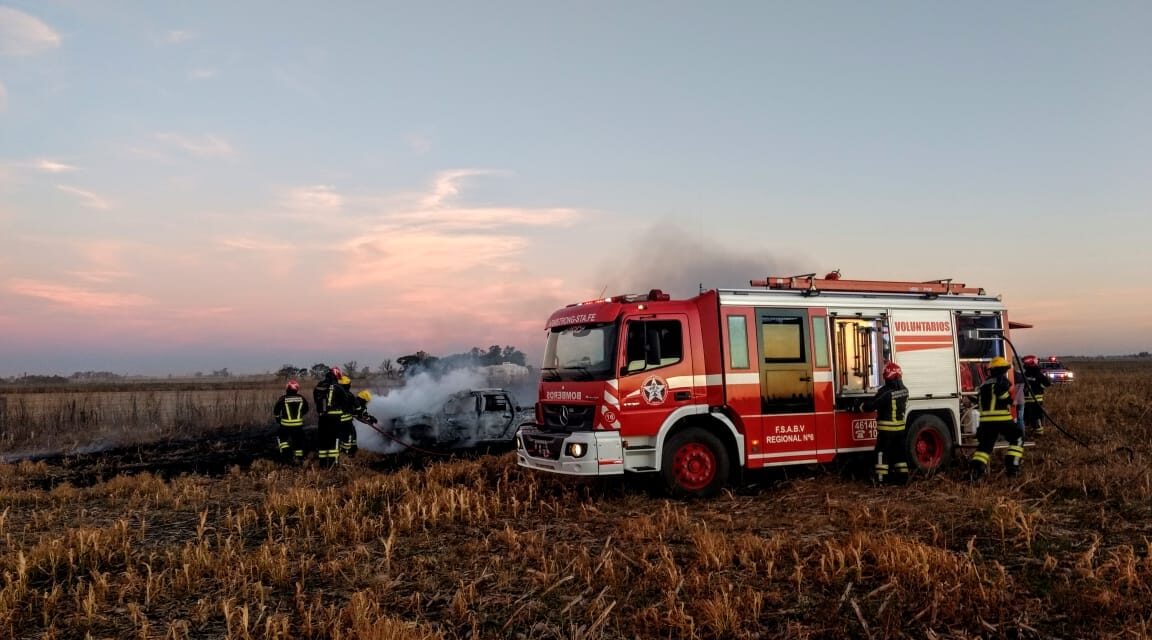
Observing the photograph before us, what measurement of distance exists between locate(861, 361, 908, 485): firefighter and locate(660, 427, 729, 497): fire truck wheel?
2263 mm

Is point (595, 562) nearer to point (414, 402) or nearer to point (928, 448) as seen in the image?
point (928, 448)

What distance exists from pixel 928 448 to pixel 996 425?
4.56ft

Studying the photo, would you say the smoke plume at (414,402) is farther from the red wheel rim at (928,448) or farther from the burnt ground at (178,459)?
the red wheel rim at (928,448)

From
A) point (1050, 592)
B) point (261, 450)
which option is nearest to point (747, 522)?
point (1050, 592)

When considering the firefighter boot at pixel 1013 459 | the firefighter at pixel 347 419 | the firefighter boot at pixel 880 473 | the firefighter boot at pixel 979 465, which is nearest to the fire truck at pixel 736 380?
the firefighter boot at pixel 880 473

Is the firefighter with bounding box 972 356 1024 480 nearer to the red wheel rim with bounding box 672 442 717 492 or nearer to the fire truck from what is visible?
the fire truck

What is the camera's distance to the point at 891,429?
10188 millimetres

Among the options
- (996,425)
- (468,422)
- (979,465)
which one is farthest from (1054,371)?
(468,422)

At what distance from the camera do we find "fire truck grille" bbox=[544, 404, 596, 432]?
957cm

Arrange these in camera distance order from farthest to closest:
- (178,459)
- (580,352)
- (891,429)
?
(178,459) → (891,429) → (580,352)

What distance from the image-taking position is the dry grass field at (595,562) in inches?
211

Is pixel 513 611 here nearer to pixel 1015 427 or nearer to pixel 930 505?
pixel 930 505

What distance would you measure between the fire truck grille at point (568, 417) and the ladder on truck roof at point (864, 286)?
126 inches

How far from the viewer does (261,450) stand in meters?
17.8
